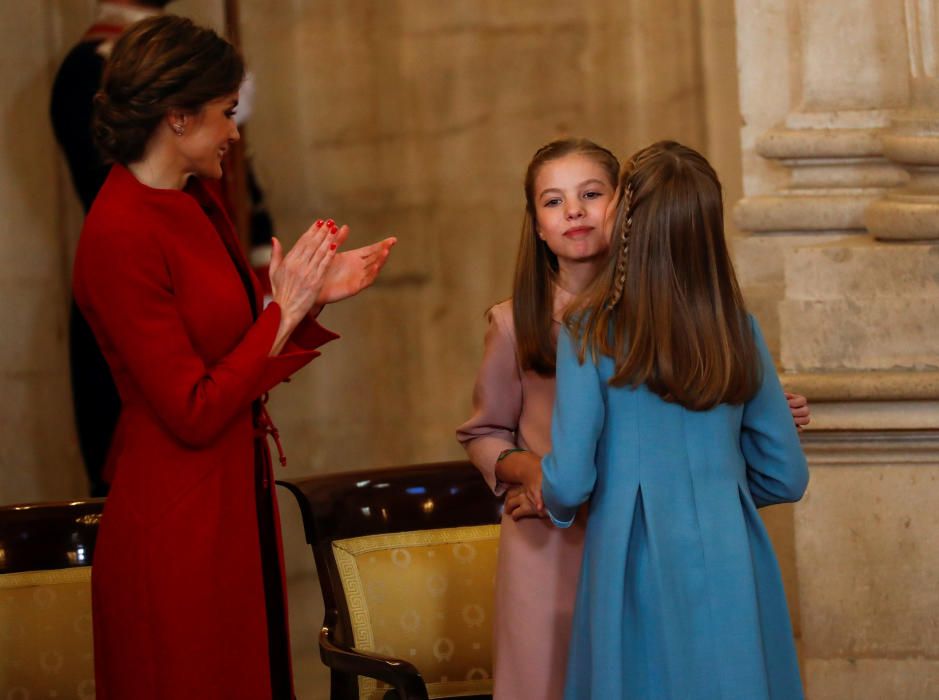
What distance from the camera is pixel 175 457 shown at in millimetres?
2652

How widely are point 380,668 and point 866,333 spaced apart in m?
1.64

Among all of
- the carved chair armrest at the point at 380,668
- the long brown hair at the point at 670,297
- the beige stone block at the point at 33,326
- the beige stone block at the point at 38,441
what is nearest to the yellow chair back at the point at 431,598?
the carved chair armrest at the point at 380,668

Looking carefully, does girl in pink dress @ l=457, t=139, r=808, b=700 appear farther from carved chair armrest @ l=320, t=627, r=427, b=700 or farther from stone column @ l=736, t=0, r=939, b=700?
stone column @ l=736, t=0, r=939, b=700

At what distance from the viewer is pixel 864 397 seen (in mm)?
3635

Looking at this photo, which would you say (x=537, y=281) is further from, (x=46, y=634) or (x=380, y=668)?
(x=46, y=634)

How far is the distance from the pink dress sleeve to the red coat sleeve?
1.42 feet

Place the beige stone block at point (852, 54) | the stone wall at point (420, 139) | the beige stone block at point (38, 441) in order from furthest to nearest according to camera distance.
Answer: the stone wall at point (420, 139) < the beige stone block at point (38, 441) < the beige stone block at point (852, 54)

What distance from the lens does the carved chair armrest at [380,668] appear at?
2670 millimetres

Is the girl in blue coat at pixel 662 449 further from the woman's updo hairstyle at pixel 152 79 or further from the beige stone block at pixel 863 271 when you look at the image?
the beige stone block at pixel 863 271

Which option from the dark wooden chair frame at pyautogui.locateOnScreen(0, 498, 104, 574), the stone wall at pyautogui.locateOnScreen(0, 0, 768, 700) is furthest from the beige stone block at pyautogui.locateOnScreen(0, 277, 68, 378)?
the dark wooden chair frame at pyautogui.locateOnScreen(0, 498, 104, 574)

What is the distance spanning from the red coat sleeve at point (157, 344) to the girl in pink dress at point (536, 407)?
471 mm

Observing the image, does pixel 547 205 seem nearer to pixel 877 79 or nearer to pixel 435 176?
pixel 877 79

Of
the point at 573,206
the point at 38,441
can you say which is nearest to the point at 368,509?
the point at 573,206

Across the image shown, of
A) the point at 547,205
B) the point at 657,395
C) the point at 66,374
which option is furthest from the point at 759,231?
the point at 66,374
